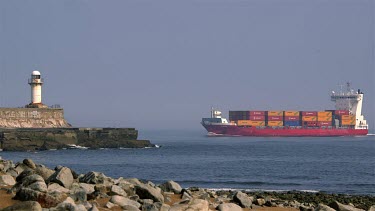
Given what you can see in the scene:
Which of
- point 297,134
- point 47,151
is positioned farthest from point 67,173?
point 297,134

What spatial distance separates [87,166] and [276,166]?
10.7 metres

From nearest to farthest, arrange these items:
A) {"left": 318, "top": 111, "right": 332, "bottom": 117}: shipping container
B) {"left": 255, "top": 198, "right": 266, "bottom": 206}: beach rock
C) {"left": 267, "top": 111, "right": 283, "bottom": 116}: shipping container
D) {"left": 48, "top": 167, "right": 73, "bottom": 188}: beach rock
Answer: {"left": 48, "top": 167, "right": 73, "bottom": 188}: beach rock
{"left": 255, "top": 198, "right": 266, "bottom": 206}: beach rock
{"left": 267, "top": 111, "right": 283, "bottom": 116}: shipping container
{"left": 318, "top": 111, "right": 332, "bottom": 117}: shipping container

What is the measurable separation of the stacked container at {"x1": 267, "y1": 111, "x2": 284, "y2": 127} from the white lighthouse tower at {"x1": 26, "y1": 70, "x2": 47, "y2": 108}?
178 ft

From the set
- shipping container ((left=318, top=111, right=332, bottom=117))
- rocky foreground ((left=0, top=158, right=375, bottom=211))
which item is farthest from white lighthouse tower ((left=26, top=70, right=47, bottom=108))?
shipping container ((left=318, top=111, right=332, bottom=117))

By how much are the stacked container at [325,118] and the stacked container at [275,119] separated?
5991mm

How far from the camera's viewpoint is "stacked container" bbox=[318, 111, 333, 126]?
380 feet

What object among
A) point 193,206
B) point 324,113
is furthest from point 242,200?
point 324,113

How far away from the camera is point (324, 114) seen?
381 ft

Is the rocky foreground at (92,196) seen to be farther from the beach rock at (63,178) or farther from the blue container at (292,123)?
the blue container at (292,123)

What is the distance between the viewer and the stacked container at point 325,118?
380 feet

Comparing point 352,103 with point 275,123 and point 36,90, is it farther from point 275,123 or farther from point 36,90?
point 36,90

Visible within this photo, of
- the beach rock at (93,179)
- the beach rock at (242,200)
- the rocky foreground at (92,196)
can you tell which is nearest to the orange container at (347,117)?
the rocky foreground at (92,196)

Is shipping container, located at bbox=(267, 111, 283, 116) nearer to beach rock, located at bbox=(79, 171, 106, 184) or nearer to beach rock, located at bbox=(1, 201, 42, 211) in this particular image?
beach rock, located at bbox=(79, 171, 106, 184)

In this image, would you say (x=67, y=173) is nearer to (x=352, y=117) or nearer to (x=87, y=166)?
(x=87, y=166)
